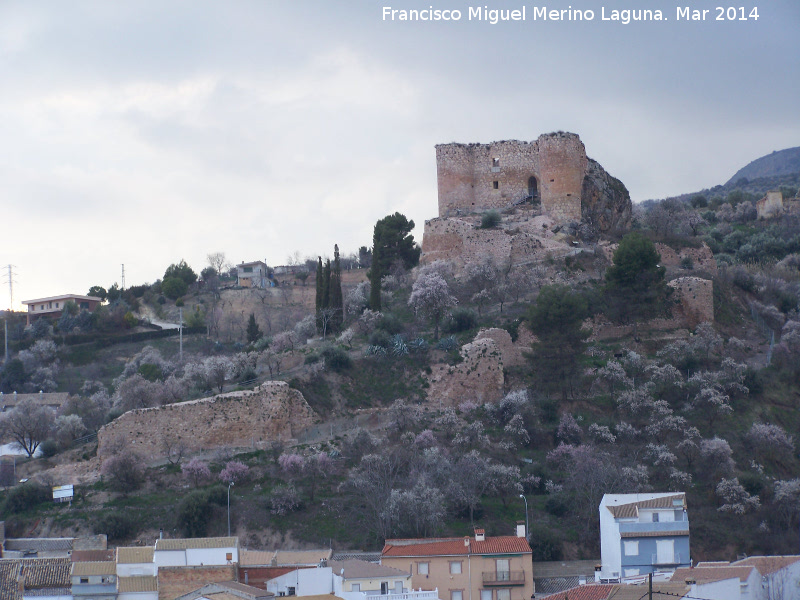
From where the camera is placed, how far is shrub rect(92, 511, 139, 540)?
42.4 metres

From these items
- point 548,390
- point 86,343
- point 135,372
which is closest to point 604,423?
point 548,390

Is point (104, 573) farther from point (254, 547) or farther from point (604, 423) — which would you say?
point (604, 423)

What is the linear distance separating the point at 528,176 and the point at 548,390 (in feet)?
51.1

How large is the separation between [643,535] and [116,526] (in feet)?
55.0

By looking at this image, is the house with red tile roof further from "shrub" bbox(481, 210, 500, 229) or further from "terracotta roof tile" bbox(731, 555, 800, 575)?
"shrub" bbox(481, 210, 500, 229)

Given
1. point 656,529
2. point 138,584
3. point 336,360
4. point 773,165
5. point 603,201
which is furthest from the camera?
point 773,165

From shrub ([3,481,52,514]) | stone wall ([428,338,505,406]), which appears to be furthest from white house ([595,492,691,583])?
shrub ([3,481,52,514])

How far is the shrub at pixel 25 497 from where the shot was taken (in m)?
44.7

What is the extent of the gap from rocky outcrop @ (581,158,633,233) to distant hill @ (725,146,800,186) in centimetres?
8933

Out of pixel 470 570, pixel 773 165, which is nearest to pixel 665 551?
pixel 470 570

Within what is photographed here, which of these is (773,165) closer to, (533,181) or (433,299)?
(533,181)

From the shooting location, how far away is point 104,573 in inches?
1421

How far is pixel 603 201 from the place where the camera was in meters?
60.8

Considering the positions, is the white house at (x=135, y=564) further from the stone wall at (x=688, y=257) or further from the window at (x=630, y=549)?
the stone wall at (x=688, y=257)
